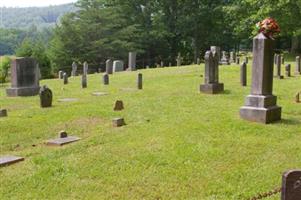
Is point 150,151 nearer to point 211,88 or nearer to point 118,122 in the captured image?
point 118,122

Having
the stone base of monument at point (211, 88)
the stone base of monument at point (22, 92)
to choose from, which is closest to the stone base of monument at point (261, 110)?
the stone base of monument at point (211, 88)

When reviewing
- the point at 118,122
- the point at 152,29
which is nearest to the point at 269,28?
the point at 118,122

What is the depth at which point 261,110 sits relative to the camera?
36.7 feet

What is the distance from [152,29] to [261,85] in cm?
3694

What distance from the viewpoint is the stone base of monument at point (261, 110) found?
11156 millimetres

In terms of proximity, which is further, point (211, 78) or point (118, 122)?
point (211, 78)

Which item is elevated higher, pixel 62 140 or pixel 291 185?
pixel 291 185

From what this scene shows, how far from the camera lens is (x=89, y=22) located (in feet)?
144

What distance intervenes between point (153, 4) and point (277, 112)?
129 feet

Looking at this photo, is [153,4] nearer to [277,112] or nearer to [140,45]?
[140,45]

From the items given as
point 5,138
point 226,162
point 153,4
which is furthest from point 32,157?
point 153,4

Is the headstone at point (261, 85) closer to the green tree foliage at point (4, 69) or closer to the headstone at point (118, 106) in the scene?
the headstone at point (118, 106)

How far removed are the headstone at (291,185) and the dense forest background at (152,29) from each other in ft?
106

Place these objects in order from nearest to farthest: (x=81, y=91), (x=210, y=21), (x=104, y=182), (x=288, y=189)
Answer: (x=288, y=189) < (x=104, y=182) < (x=81, y=91) < (x=210, y=21)
